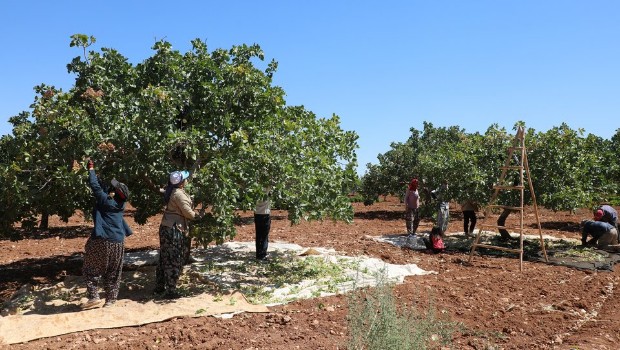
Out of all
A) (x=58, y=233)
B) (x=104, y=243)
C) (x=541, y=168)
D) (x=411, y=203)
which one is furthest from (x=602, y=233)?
(x=58, y=233)

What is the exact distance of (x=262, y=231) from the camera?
9.10 m

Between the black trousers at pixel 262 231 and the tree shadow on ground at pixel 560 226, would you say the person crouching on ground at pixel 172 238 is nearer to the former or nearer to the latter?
the black trousers at pixel 262 231

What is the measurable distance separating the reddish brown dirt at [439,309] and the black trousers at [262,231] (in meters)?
2.18

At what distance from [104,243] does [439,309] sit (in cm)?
440

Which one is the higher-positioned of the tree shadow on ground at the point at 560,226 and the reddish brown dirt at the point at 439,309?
the tree shadow on ground at the point at 560,226

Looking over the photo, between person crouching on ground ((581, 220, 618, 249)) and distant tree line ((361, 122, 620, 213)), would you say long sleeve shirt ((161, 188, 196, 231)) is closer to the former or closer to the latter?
distant tree line ((361, 122, 620, 213))

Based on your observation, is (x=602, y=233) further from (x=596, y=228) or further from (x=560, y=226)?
(x=560, y=226)

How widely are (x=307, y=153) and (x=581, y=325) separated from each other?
13.9ft

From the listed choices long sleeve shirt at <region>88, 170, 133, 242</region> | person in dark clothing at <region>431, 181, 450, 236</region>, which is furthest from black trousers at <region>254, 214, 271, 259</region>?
person in dark clothing at <region>431, 181, 450, 236</region>

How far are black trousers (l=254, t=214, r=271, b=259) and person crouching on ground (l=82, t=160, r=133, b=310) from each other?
9.67ft

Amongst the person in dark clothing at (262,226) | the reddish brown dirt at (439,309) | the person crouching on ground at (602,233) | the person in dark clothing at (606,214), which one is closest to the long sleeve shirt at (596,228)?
the person crouching on ground at (602,233)

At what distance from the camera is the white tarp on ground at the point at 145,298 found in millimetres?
5785

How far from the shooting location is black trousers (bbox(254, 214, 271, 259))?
9.08 m

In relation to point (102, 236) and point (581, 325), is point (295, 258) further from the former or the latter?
point (581, 325)
